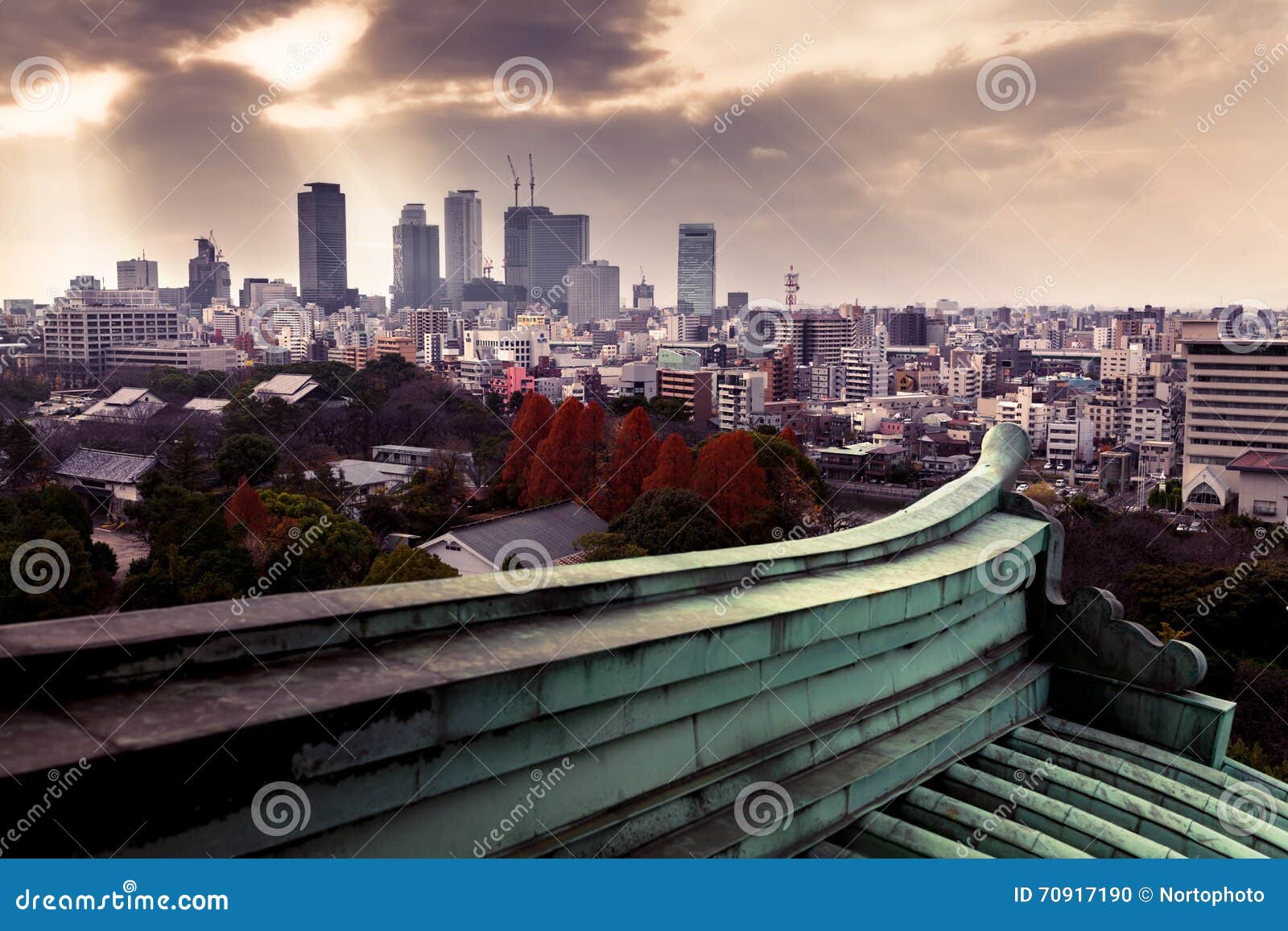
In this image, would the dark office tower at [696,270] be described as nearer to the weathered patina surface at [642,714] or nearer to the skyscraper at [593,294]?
the skyscraper at [593,294]

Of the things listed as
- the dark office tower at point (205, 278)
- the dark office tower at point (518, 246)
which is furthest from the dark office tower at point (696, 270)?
the dark office tower at point (205, 278)

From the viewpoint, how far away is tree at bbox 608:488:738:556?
7.28 m

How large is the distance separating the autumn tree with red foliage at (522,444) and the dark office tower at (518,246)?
48.7 m

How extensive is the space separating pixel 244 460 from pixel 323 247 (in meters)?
49.3

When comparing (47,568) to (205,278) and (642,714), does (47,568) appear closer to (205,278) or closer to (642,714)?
(642,714)

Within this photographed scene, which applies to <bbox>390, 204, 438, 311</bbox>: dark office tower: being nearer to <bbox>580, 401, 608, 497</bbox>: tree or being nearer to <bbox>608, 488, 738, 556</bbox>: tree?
<bbox>580, 401, 608, 497</bbox>: tree

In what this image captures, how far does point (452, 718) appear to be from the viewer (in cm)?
78

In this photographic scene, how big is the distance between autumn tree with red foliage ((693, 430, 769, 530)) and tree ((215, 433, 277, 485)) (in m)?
4.77

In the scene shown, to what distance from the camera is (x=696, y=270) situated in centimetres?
5909

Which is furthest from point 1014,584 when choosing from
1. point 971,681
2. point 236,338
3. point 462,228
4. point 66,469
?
point 462,228

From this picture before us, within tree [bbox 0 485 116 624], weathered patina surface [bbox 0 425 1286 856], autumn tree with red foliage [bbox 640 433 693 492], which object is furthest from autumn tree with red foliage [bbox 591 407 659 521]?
weathered patina surface [bbox 0 425 1286 856]

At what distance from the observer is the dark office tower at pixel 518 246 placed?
5775 cm

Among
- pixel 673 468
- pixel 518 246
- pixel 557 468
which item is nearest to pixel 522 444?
pixel 557 468

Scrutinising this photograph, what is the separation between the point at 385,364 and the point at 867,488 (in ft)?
32.4
